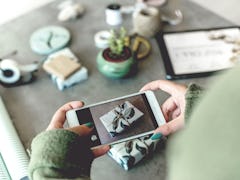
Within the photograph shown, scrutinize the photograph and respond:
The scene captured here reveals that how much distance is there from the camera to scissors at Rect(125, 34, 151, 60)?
1119 mm

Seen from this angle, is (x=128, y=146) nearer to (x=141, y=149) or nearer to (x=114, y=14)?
(x=141, y=149)

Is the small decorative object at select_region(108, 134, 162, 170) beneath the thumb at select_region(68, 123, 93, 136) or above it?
beneath

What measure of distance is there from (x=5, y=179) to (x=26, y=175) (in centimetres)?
4

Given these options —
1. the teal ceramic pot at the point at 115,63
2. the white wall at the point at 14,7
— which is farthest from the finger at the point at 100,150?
the white wall at the point at 14,7

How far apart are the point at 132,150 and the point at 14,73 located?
1.22ft

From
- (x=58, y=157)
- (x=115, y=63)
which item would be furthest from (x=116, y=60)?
(x=58, y=157)

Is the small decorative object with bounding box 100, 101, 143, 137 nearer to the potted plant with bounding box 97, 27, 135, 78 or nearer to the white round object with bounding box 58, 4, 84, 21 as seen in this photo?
the potted plant with bounding box 97, 27, 135, 78

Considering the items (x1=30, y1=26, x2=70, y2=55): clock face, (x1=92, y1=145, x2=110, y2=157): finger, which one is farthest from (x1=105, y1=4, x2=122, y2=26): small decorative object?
(x1=92, y1=145, x2=110, y2=157): finger

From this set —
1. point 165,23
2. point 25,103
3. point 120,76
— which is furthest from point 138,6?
point 25,103

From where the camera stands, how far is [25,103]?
1.03 metres

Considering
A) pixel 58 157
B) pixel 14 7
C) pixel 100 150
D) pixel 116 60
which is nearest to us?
pixel 58 157

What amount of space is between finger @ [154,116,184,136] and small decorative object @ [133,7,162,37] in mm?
368

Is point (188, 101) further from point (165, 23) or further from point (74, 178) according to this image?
point (165, 23)

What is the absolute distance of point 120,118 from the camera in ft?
2.86
